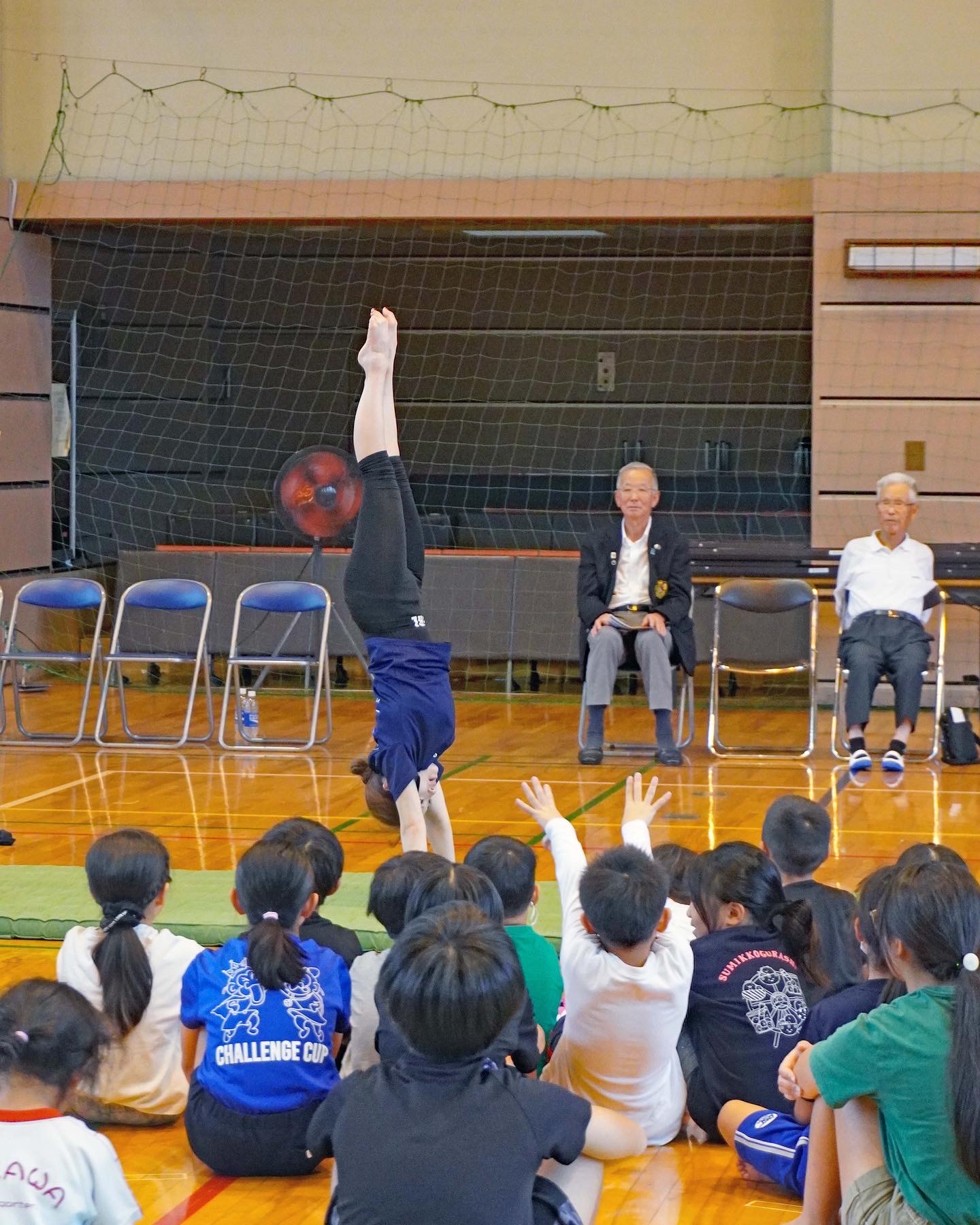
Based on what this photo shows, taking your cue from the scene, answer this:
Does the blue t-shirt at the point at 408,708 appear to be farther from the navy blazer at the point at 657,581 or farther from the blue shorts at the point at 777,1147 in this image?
the navy blazer at the point at 657,581

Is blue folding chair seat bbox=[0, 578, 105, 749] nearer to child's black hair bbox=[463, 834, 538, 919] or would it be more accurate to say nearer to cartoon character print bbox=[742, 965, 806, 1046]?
child's black hair bbox=[463, 834, 538, 919]

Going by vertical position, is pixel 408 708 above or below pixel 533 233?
below

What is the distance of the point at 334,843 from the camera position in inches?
120

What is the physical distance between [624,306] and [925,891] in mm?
10002

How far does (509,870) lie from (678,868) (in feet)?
1.85

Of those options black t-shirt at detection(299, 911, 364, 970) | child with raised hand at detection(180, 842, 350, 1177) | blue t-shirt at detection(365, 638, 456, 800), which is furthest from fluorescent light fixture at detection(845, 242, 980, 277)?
child with raised hand at detection(180, 842, 350, 1177)

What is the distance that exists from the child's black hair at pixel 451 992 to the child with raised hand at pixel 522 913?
0.90m

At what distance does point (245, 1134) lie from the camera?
2.62 metres

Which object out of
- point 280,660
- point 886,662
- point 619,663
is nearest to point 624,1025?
point 619,663

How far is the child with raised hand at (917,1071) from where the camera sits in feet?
6.15

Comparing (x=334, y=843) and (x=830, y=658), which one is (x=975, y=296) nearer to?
(x=830, y=658)

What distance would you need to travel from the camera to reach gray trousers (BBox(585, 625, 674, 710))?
6.70 m

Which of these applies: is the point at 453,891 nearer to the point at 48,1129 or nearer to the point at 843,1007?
the point at 843,1007

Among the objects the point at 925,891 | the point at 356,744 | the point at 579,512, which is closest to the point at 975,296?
the point at 579,512
